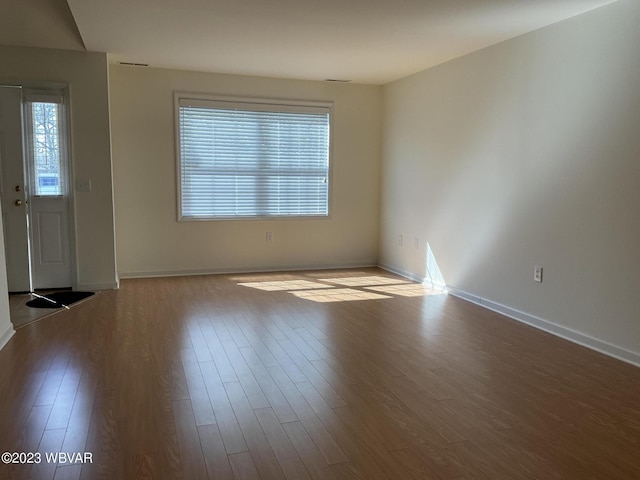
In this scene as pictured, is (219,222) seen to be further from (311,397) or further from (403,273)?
(311,397)

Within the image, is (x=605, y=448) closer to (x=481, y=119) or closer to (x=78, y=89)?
(x=481, y=119)

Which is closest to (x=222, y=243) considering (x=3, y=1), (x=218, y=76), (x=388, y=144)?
(x=218, y=76)

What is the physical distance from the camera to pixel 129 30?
4047mm

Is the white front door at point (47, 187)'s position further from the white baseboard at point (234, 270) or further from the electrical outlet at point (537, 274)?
the electrical outlet at point (537, 274)

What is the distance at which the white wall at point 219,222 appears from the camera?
5555 mm

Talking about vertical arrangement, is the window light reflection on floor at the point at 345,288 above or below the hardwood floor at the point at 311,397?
above

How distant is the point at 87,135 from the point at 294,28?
2.42 meters

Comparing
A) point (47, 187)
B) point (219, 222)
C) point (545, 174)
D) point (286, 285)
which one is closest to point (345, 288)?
point (286, 285)

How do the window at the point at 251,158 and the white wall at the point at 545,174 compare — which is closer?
the white wall at the point at 545,174

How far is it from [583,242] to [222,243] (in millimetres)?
3953

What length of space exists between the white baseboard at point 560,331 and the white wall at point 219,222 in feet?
6.92

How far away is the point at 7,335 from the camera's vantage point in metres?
3.52

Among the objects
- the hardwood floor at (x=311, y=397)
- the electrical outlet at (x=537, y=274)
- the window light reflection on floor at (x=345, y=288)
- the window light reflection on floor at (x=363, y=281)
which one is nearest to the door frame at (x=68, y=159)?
the hardwood floor at (x=311, y=397)

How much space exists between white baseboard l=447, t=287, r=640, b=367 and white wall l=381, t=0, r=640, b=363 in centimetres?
1
